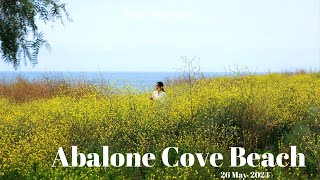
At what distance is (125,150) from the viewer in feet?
26.9

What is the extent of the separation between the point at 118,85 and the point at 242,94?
11.7 ft

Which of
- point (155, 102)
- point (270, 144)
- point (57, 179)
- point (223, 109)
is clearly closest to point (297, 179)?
point (270, 144)

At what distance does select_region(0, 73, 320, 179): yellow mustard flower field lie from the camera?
7223 mm

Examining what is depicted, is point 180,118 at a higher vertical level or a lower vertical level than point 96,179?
higher

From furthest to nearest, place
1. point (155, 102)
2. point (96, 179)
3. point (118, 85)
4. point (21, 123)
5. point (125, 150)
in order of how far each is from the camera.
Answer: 1. point (118, 85)
2. point (155, 102)
3. point (21, 123)
4. point (125, 150)
5. point (96, 179)

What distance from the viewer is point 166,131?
8.90 m

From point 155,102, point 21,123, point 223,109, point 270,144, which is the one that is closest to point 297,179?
point 270,144

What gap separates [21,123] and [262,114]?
498 cm

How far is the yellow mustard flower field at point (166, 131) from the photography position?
7.22 meters

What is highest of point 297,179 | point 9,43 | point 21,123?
point 9,43

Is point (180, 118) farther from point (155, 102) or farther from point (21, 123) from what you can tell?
point (21, 123)

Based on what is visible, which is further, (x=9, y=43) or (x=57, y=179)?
(x=57, y=179)

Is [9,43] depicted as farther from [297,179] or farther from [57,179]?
[297,179]

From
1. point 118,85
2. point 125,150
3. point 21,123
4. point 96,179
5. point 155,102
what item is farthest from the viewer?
point 118,85
